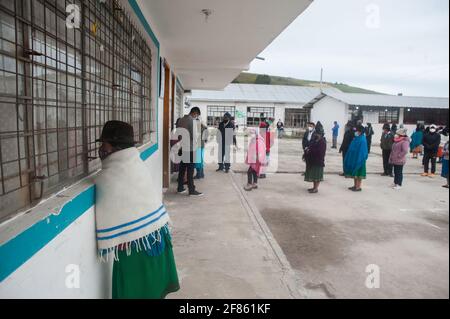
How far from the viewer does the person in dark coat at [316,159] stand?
715cm

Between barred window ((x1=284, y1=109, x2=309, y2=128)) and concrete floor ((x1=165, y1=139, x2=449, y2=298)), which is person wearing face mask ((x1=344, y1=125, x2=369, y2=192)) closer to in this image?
concrete floor ((x1=165, y1=139, x2=449, y2=298))

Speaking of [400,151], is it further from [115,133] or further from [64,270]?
[64,270]

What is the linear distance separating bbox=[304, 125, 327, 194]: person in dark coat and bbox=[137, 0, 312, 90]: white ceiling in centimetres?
213

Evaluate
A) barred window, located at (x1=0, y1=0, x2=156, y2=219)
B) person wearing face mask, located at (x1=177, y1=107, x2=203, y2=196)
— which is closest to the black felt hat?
barred window, located at (x1=0, y1=0, x2=156, y2=219)

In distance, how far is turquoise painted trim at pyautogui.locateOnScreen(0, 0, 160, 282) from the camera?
46.1 inches

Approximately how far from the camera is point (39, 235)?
140 centimetres

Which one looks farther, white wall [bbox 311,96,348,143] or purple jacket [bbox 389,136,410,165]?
white wall [bbox 311,96,348,143]

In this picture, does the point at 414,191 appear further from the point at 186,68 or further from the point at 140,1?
the point at 140,1

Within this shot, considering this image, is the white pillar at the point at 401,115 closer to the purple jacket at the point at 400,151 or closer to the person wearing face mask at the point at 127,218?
the purple jacket at the point at 400,151

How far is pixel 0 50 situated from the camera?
1289 millimetres

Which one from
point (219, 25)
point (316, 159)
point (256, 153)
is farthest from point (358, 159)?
point (219, 25)

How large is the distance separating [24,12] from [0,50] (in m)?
0.31

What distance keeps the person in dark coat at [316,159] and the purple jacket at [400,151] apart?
1822 millimetres

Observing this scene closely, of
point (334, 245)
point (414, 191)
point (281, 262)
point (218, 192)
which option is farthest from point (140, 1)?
point (414, 191)
